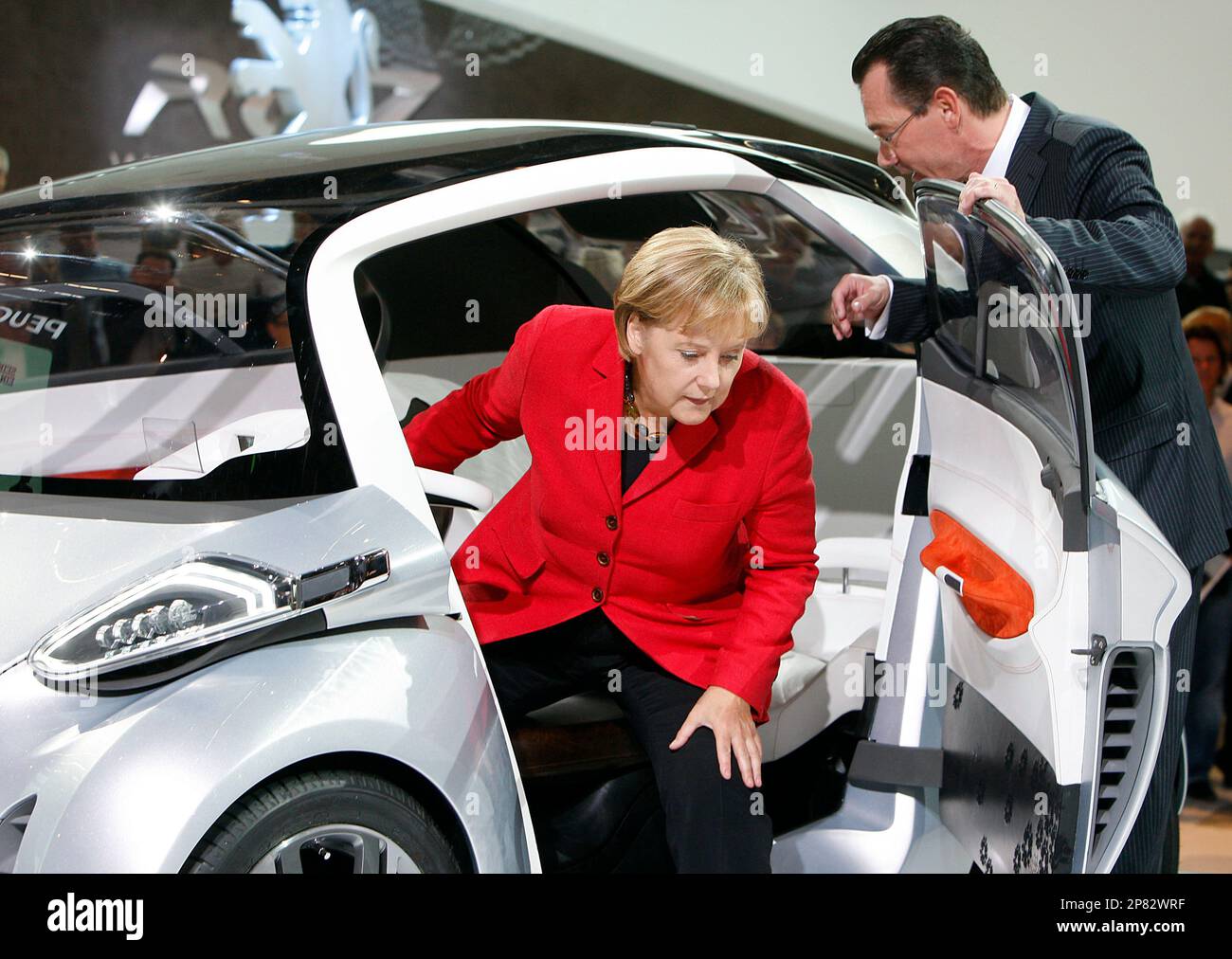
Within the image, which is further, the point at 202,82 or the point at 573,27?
the point at 202,82

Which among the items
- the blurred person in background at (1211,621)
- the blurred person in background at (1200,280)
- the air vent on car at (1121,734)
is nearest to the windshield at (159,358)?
the air vent on car at (1121,734)

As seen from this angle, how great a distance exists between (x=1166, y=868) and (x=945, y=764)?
54 centimetres

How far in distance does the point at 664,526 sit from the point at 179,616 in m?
0.75

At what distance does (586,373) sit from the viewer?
197 centimetres

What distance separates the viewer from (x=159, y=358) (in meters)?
2.08

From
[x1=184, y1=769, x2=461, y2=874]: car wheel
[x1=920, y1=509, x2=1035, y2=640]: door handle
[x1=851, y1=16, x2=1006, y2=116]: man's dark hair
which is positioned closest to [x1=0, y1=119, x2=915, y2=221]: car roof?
[x1=851, y1=16, x2=1006, y2=116]: man's dark hair

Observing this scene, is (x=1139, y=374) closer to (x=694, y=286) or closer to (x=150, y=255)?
(x=694, y=286)

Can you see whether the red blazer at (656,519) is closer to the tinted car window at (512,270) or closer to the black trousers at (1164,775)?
the black trousers at (1164,775)

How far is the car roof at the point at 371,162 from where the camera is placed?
1950mm

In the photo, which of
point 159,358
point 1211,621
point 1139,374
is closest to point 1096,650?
point 1139,374

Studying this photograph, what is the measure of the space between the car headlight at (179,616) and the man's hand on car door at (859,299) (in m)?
1.02
